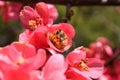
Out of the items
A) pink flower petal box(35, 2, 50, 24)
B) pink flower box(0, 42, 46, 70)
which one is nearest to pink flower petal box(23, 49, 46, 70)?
pink flower box(0, 42, 46, 70)

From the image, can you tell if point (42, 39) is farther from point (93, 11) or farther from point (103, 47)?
point (93, 11)

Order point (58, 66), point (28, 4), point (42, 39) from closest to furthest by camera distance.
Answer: point (58, 66) → point (42, 39) → point (28, 4)

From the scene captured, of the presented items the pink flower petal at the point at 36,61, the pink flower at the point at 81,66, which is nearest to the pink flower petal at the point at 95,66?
the pink flower at the point at 81,66

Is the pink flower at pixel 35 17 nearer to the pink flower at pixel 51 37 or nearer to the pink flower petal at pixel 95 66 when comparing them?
the pink flower at pixel 51 37

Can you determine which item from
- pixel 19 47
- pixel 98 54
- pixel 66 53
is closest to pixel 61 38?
pixel 66 53

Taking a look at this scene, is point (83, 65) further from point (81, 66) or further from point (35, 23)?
point (35, 23)

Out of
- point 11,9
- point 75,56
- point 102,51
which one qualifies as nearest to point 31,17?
point 75,56

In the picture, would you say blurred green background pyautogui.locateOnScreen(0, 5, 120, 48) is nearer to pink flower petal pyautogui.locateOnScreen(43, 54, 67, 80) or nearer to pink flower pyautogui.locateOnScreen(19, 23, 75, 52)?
pink flower pyautogui.locateOnScreen(19, 23, 75, 52)
